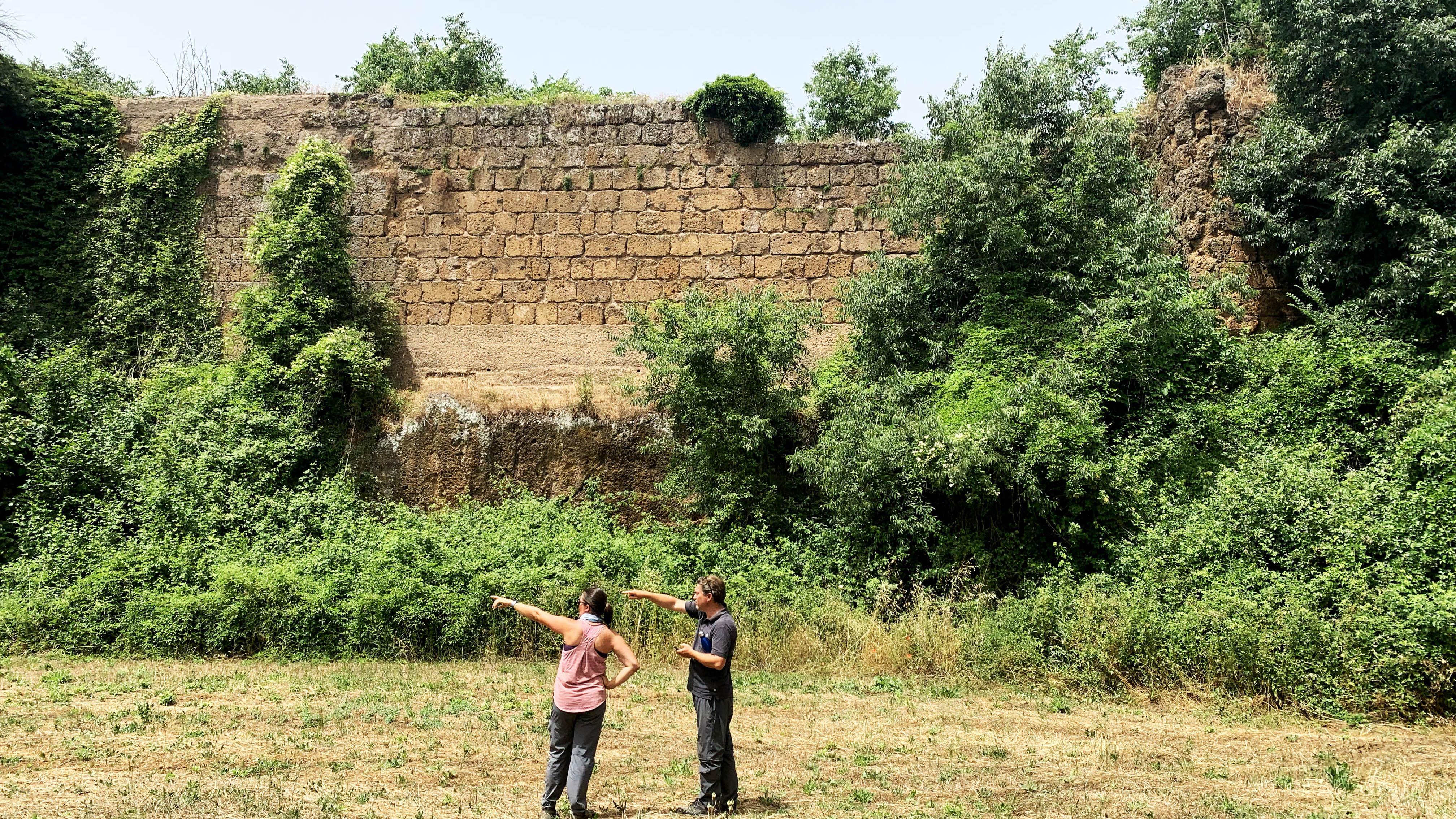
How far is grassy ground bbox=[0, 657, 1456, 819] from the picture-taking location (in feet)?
20.4

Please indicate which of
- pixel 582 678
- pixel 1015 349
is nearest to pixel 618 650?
pixel 582 678

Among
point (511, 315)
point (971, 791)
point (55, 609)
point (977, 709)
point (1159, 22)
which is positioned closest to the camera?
point (971, 791)

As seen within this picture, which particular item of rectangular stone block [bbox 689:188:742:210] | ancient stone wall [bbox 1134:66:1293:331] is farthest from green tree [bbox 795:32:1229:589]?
rectangular stone block [bbox 689:188:742:210]

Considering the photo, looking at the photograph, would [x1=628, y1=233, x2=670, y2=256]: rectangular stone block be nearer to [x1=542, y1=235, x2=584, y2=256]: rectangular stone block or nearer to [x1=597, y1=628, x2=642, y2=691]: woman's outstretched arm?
[x1=542, y1=235, x2=584, y2=256]: rectangular stone block

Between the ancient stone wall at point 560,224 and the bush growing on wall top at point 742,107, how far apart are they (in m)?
0.19

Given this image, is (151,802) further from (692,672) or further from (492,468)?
(492,468)

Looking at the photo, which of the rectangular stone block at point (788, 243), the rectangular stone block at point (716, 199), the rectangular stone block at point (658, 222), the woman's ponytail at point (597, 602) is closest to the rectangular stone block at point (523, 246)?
the rectangular stone block at point (658, 222)

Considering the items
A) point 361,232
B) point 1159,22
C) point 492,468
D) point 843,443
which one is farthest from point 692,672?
point 1159,22

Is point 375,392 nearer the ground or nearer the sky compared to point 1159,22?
nearer the ground

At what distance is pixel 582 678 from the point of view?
584cm

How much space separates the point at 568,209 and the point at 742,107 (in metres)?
2.80

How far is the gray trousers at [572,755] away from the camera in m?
5.78

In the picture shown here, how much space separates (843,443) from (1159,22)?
10.6 m

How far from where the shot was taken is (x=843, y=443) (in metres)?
11.6
